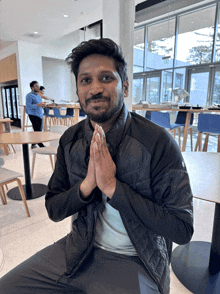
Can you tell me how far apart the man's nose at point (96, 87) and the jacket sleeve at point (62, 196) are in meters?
0.31

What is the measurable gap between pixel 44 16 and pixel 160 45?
14.2 ft

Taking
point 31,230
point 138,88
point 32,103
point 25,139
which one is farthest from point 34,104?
point 138,88

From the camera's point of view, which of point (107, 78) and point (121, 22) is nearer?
point (107, 78)

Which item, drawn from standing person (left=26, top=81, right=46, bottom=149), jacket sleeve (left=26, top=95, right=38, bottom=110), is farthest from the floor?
jacket sleeve (left=26, top=95, right=38, bottom=110)

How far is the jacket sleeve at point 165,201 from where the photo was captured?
0.70m

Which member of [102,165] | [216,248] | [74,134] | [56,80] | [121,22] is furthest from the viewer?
[56,80]

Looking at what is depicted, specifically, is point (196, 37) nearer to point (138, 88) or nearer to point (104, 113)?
point (138, 88)

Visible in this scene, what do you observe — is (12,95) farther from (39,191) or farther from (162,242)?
(162,242)

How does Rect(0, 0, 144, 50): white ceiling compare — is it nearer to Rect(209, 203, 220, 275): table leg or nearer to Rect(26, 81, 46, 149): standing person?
Rect(26, 81, 46, 149): standing person

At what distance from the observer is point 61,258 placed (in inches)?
33.5

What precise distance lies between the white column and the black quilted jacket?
6.51ft

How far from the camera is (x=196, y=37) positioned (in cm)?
677

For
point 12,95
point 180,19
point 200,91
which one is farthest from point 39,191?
point 12,95

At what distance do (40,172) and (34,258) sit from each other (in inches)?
102
